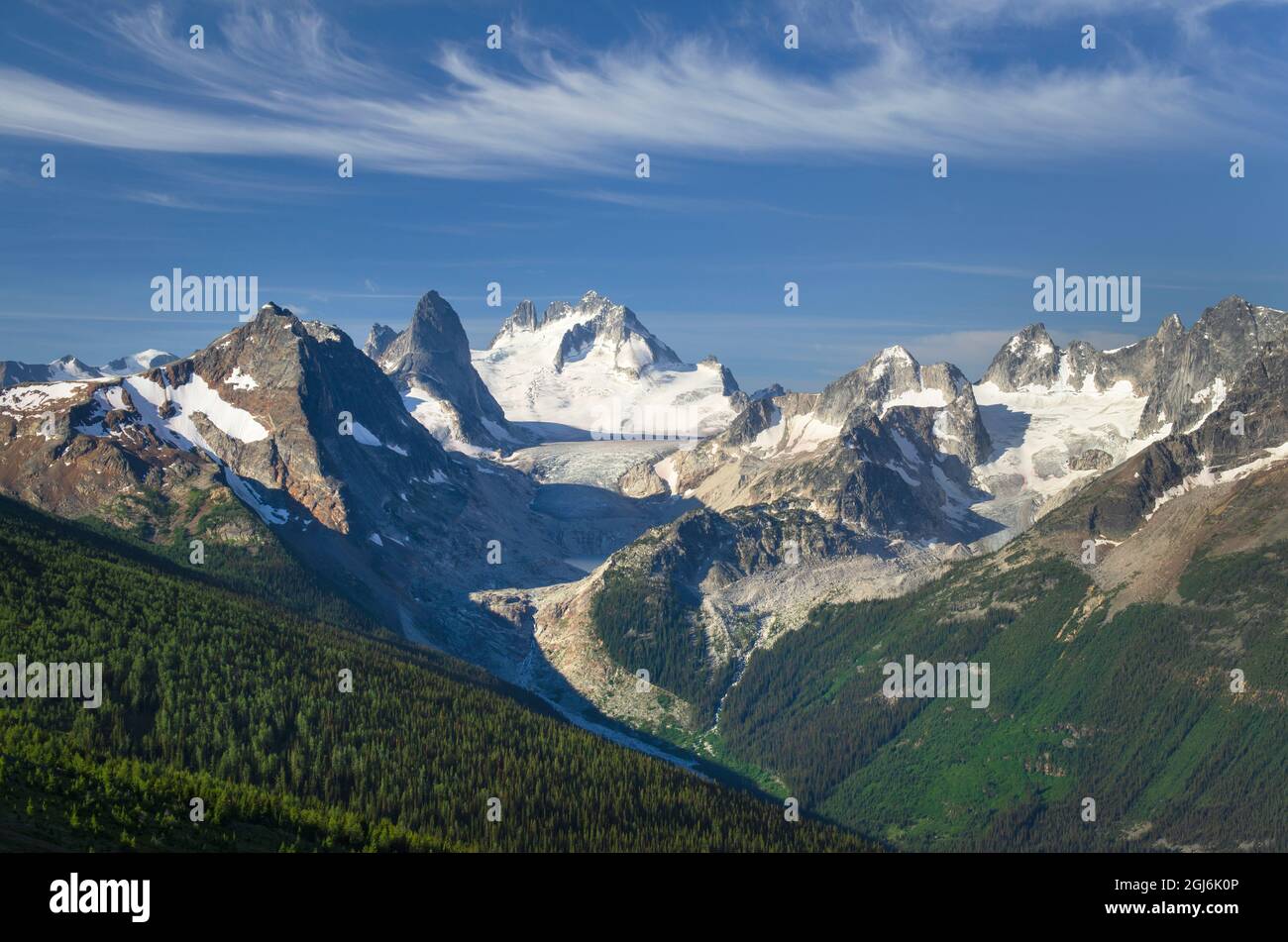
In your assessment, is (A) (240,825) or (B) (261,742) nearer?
(A) (240,825)

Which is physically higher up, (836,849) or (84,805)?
(84,805)

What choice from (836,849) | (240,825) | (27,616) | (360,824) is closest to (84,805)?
(240,825)

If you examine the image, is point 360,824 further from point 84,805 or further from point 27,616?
point 27,616
